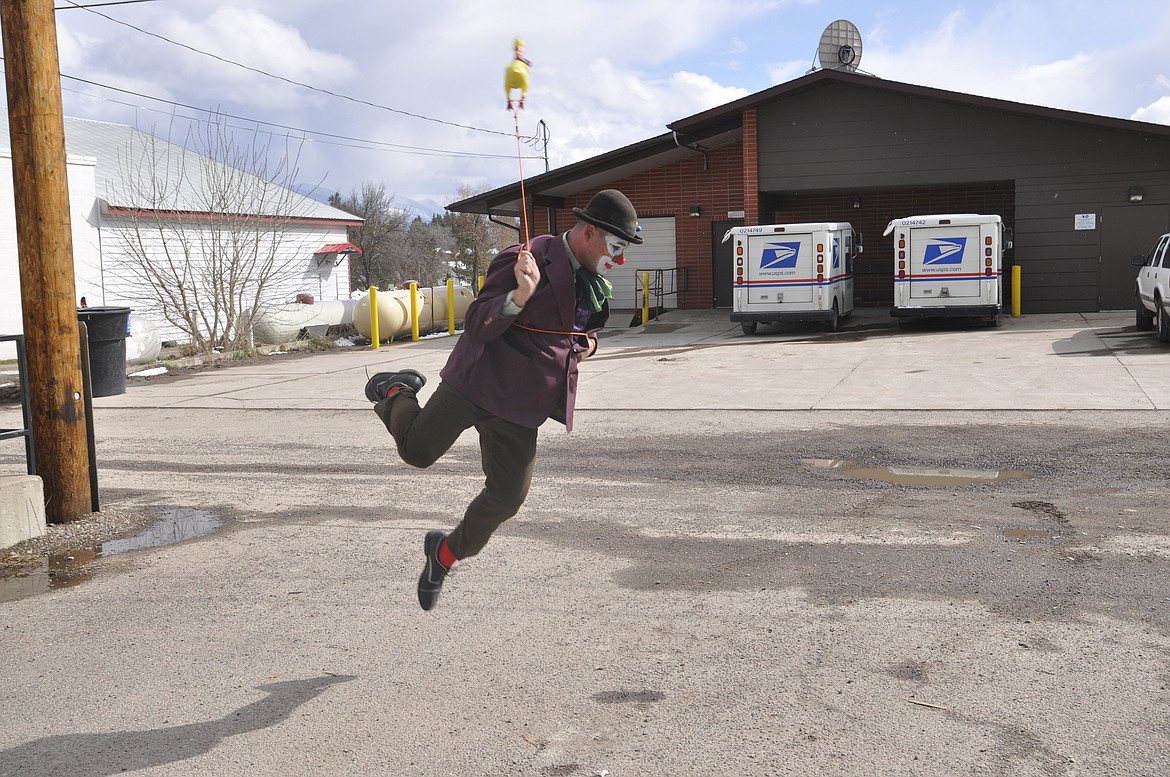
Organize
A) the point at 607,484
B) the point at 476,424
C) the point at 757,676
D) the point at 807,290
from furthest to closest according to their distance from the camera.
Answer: the point at 807,290
the point at 607,484
the point at 476,424
the point at 757,676

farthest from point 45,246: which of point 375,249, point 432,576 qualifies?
point 375,249

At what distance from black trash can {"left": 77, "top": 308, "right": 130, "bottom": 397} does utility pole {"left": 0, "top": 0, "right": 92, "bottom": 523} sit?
7.60 m

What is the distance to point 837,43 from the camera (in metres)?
28.2

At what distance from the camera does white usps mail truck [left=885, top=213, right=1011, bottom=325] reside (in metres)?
20.5

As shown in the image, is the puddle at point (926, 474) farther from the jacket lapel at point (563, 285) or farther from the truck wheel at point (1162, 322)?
the truck wheel at point (1162, 322)

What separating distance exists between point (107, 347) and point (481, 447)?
11715mm

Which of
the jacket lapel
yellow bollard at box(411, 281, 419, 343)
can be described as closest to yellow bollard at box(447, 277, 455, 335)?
yellow bollard at box(411, 281, 419, 343)

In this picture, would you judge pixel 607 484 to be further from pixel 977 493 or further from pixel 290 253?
pixel 290 253

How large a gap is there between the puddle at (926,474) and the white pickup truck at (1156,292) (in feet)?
31.2

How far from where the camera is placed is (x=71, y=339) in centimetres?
718

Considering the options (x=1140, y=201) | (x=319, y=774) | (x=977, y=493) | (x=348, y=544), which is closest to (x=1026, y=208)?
(x=1140, y=201)

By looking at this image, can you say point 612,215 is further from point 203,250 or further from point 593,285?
point 203,250

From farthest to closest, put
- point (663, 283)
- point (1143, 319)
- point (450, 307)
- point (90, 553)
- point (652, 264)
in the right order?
point (652, 264)
point (663, 283)
point (450, 307)
point (1143, 319)
point (90, 553)

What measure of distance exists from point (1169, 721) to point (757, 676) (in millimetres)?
1438
